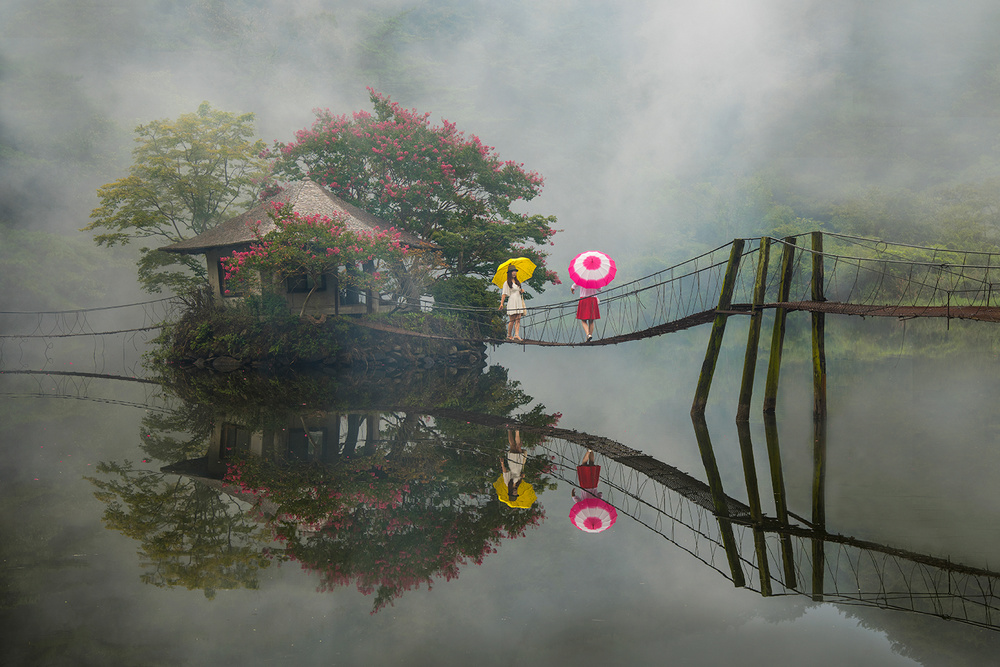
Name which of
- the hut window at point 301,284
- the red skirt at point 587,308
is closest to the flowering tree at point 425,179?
the hut window at point 301,284

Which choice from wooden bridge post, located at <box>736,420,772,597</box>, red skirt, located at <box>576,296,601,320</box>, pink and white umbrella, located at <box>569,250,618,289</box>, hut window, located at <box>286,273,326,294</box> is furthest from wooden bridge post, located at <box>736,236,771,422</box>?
hut window, located at <box>286,273,326,294</box>

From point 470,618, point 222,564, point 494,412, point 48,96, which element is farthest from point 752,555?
point 48,96

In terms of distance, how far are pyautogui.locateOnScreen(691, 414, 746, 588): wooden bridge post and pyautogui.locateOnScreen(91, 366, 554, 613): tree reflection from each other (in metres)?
1.34

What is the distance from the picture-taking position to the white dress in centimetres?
1352

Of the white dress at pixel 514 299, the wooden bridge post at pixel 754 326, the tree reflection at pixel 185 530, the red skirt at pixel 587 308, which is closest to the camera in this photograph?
the tree reflection at pixel 185 530

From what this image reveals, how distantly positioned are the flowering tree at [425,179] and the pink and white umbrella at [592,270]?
781 cm

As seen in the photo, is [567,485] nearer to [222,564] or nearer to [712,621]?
[712,621]

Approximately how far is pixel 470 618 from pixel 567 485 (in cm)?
260

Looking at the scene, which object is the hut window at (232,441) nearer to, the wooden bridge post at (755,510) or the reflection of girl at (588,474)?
the reflection of girl at (588,474)

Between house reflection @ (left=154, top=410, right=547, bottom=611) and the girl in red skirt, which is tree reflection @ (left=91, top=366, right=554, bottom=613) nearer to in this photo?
house reflection @ (left=154, top=410, right=547, bottom=611)

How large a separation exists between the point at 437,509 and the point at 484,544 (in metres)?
0.79

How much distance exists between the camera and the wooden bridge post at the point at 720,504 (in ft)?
13.5

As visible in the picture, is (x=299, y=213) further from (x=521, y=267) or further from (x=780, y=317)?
(x=780, y=317)

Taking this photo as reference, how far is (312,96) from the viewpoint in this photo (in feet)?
168
